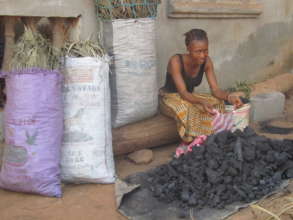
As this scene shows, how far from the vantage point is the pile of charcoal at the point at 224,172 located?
2.98 meters

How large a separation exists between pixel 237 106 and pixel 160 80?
1255 millimetres

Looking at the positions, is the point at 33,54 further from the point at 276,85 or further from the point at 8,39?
the point at 276,85

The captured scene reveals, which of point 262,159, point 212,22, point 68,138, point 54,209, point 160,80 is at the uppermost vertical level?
point 212,22

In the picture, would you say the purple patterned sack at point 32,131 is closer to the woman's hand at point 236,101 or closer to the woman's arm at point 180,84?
the woman's arm at point 180,84

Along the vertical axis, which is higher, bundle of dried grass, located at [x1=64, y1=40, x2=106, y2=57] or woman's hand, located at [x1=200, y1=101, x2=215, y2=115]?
bundle of dried grass, located at [x1=64, y1=40, x2=106, y2=57]

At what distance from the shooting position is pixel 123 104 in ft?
12.5

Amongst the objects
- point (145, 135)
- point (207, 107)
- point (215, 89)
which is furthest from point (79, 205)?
point (215, 89)

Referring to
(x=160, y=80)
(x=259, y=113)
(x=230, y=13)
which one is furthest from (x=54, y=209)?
(x=230, y=13)

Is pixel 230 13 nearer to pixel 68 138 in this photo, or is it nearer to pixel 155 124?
pixel 155 124

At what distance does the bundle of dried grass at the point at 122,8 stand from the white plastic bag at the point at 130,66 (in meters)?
0.07

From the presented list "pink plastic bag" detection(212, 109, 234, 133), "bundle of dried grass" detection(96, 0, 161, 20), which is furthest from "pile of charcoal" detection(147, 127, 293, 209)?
"bundle of dried grass" detection(96, 0, 161, 20)

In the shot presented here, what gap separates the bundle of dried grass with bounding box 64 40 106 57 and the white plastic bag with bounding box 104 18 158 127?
36cm

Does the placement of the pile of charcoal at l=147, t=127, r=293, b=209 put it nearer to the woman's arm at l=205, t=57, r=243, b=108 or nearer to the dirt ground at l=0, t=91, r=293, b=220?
the dirt ground at l=0, t=91, r=293, b=220

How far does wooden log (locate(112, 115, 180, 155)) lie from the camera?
12.7 ft
